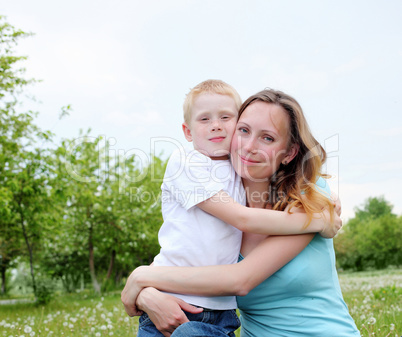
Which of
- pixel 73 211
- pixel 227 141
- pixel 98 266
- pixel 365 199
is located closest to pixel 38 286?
pixel 73 211

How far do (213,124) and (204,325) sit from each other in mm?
1425

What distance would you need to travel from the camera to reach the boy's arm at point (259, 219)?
8.81ft

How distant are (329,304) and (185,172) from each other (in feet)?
4.25

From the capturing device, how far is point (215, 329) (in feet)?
8.59

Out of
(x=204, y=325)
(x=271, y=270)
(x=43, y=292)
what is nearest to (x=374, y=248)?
(x=43, y=292)

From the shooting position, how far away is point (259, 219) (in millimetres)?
2686

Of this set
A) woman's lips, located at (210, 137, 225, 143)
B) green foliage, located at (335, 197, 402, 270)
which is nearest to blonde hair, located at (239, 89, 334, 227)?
woman's lips, located at (210, 137, 225, 143)

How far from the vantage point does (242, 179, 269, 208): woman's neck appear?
315 centimetres

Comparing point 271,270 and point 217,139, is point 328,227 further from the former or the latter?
point 217,139

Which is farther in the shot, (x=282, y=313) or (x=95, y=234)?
(x=95, y=234)

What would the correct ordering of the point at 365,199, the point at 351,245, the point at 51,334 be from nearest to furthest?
the point at 51,334 < the point at 351,245 < the point at 365,199

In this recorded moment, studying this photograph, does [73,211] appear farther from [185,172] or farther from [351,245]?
[351,245]

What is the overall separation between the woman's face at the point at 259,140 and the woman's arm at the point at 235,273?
1.82ft

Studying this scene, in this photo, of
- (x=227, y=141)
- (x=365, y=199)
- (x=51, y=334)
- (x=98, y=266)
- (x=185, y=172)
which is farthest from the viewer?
(x=365, y=199)
